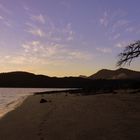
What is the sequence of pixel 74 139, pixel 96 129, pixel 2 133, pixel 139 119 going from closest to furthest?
pixel 74 139
pixel 96 129
pixel 2 133
pixel 139 119

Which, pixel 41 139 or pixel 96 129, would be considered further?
pixel 96 129

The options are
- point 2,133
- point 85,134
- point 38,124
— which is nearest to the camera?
point 85,134

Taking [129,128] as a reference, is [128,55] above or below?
above

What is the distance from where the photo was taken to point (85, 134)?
497 inches

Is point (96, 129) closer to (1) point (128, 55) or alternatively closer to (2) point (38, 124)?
(2) point (38, 124)

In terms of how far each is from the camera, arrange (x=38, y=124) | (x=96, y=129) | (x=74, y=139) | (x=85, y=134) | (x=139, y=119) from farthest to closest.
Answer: (x=38, y=124) → (x=139, y=119) → (x=96, y=129) → (x=85, y=134) → (x=74, y=139)

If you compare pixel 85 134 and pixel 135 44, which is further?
pixel 135 44

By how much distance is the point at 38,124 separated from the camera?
647 inches

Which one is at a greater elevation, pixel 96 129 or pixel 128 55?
pixel 128 55

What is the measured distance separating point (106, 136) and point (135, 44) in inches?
1173

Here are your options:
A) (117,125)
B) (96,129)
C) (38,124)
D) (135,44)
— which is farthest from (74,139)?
(135,44)

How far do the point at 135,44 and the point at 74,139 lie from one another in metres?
30.2

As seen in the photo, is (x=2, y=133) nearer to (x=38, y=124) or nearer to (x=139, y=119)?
(x=38, y=124)

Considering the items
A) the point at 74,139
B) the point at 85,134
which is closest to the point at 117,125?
the point at 85,134
